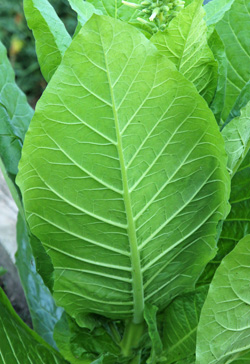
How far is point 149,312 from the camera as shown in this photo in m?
0.69

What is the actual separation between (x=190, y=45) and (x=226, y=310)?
319 millimetres

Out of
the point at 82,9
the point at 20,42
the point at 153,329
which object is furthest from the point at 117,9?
the point at 20,42

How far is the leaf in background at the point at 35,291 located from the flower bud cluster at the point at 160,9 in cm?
48

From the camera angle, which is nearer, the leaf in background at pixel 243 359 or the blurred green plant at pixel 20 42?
the leaf in background at pixel 243 359

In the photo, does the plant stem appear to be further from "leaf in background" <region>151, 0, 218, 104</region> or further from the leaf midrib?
"leaf in background" <region>151, 0, 218, 104</region>

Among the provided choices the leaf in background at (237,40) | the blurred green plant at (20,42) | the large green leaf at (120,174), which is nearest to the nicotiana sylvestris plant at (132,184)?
the large green leaf at (120,174)

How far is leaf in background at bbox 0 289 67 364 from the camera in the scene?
0.65 metres

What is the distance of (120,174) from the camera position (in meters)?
0.58

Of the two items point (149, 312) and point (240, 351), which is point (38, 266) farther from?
point (240, 351)

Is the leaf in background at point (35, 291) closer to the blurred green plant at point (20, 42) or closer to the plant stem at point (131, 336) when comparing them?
the plant stem at point (131, 336)

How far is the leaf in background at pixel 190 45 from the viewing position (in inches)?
22.2

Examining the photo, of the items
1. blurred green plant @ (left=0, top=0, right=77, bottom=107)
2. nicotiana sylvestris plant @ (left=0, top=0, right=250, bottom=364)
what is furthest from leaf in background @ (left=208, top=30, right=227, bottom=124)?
blurred green plant @ (left=0, top=0, right=77, bottom=107)

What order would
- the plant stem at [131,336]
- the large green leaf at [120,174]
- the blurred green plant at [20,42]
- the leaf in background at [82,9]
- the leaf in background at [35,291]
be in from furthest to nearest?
1. the blurred green plant at [20,42]
2. the leaf in background at [35,291]
3. the plant stem at [131,336]
4. the leaf in background at [82,9]
5. the large green leaf at [120,174]

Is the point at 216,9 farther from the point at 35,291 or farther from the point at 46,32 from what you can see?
the point at 35,291
